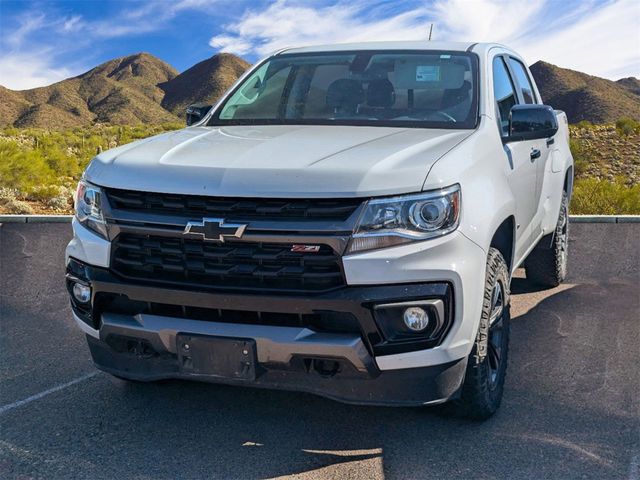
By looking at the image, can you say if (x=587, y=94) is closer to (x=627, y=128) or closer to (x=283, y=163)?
(x=627, y=128)

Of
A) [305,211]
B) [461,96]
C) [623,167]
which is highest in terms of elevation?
[461,96]

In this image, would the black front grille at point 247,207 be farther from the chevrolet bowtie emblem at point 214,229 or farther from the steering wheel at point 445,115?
the steering wheel at point 445,115

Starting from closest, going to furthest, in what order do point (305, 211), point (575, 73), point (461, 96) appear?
point (305, 211), point (461, 96), point (575, 73)

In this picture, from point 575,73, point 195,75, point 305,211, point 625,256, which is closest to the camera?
point 305,211

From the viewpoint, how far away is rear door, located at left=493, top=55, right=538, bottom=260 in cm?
431

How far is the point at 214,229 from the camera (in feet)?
10.4

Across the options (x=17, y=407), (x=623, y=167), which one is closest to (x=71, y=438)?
(x=17, y=407)

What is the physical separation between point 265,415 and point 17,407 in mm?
1363

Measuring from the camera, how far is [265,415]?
392 cm

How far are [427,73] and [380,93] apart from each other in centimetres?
32

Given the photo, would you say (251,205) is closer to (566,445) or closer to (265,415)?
(265,415)

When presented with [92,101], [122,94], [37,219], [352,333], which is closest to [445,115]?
[352,333]

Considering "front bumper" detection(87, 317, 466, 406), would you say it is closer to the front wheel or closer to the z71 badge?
the front wheel

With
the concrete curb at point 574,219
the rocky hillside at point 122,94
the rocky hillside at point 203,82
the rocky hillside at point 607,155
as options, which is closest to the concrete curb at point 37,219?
the concrete curb at point 574,219
